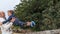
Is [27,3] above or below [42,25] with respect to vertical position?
above

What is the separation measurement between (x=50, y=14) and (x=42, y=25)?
394mm

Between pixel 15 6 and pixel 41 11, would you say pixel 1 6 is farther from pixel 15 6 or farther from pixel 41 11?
pixel 41 11

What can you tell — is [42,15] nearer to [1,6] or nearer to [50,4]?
[50,4]

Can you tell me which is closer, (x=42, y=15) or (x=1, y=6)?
(x=42, y=15)

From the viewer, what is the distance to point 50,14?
6984 millimetres

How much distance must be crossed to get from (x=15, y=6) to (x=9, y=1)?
264mm

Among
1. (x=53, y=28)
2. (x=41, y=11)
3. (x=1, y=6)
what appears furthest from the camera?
(x=1, y=6)

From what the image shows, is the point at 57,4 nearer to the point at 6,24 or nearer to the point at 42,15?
the point at 42,15

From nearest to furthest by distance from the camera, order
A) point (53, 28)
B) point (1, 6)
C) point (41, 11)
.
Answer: point (53, 28) < point (41, 11) < point (1, 6)

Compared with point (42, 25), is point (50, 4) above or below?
above

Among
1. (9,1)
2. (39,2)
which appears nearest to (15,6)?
(9,1)

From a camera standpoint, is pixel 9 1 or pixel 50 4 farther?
pixel 9 1

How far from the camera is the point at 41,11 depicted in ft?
24.3

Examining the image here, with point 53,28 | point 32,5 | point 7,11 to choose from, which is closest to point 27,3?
point 32,5
